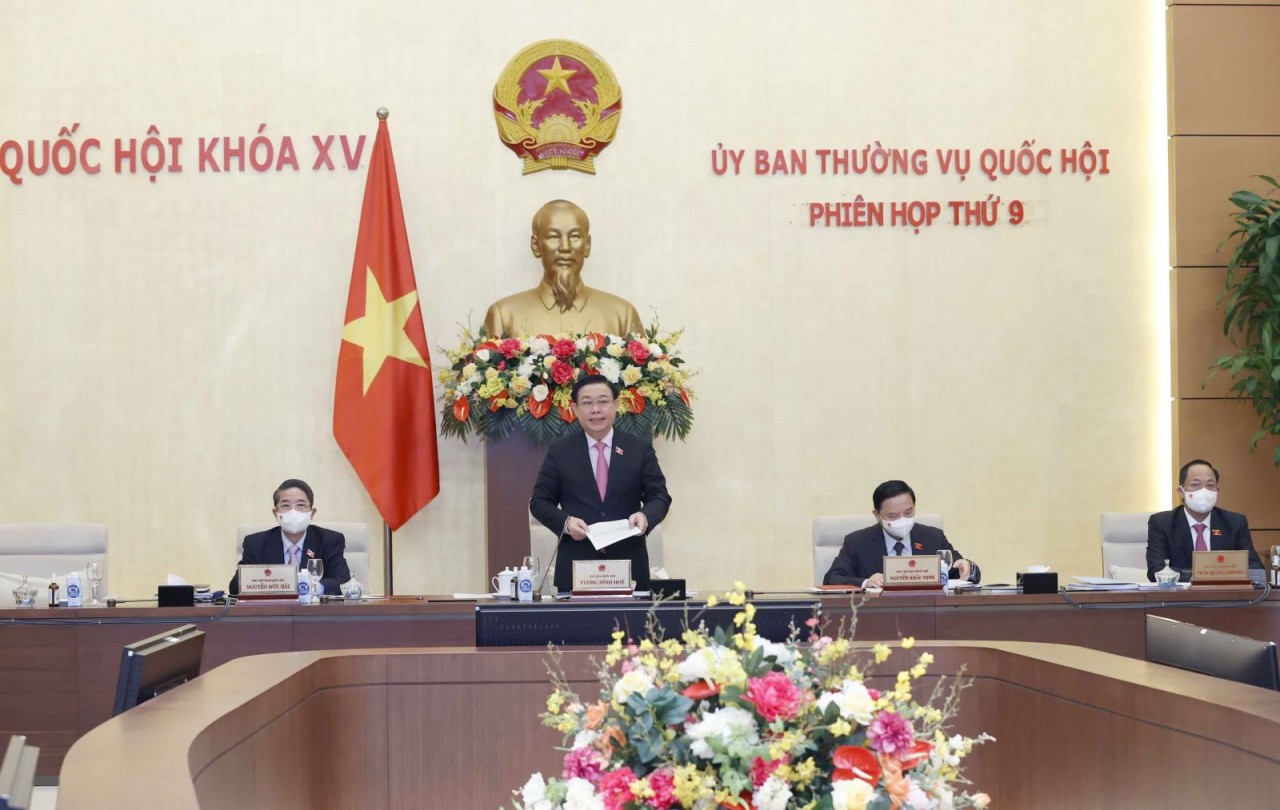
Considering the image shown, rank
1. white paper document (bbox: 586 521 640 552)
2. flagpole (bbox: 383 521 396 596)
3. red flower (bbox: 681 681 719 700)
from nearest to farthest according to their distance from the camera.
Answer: red flower (bbox: 681 681 719 700), white paper document (bbox: 586 521 640 552), flagpole (bbox: 383 521 396 596)

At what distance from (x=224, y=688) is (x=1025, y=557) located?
5.61m

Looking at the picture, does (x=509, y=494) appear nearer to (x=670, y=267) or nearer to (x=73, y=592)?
(x=670, y=267)

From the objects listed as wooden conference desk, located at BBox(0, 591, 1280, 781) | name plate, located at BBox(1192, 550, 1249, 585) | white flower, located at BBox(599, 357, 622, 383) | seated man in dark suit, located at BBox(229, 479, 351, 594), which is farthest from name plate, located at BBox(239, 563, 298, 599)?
name plate, located at BBox(1192, 550, 1249, 585)

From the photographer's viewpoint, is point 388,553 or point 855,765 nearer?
point 855,765

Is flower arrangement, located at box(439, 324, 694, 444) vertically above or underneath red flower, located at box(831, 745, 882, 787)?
above

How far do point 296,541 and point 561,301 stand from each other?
199cm

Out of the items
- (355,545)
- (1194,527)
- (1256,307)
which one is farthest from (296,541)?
(1256,307)

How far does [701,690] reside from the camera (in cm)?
168

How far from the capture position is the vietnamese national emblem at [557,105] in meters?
7.08

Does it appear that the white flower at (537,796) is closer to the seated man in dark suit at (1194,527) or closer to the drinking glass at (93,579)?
the drinking glass at (93,579)

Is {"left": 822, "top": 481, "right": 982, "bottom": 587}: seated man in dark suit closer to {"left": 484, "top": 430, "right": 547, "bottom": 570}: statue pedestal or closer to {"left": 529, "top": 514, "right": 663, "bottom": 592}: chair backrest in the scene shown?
{"left": 529, "top": 514, "right": 663, "bottom": 592}: chair backrest

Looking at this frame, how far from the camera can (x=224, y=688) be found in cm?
238

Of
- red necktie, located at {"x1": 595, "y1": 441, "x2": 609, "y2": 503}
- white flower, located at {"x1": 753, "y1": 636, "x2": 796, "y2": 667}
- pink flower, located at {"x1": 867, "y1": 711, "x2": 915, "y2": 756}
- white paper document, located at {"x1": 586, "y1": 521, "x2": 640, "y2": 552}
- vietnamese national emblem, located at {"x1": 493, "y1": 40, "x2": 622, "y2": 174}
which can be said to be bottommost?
pink flower, located at {"x1": 867, "y1": 711, "x2": 915, "y2": 756}

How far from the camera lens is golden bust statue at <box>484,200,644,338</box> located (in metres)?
6.71
